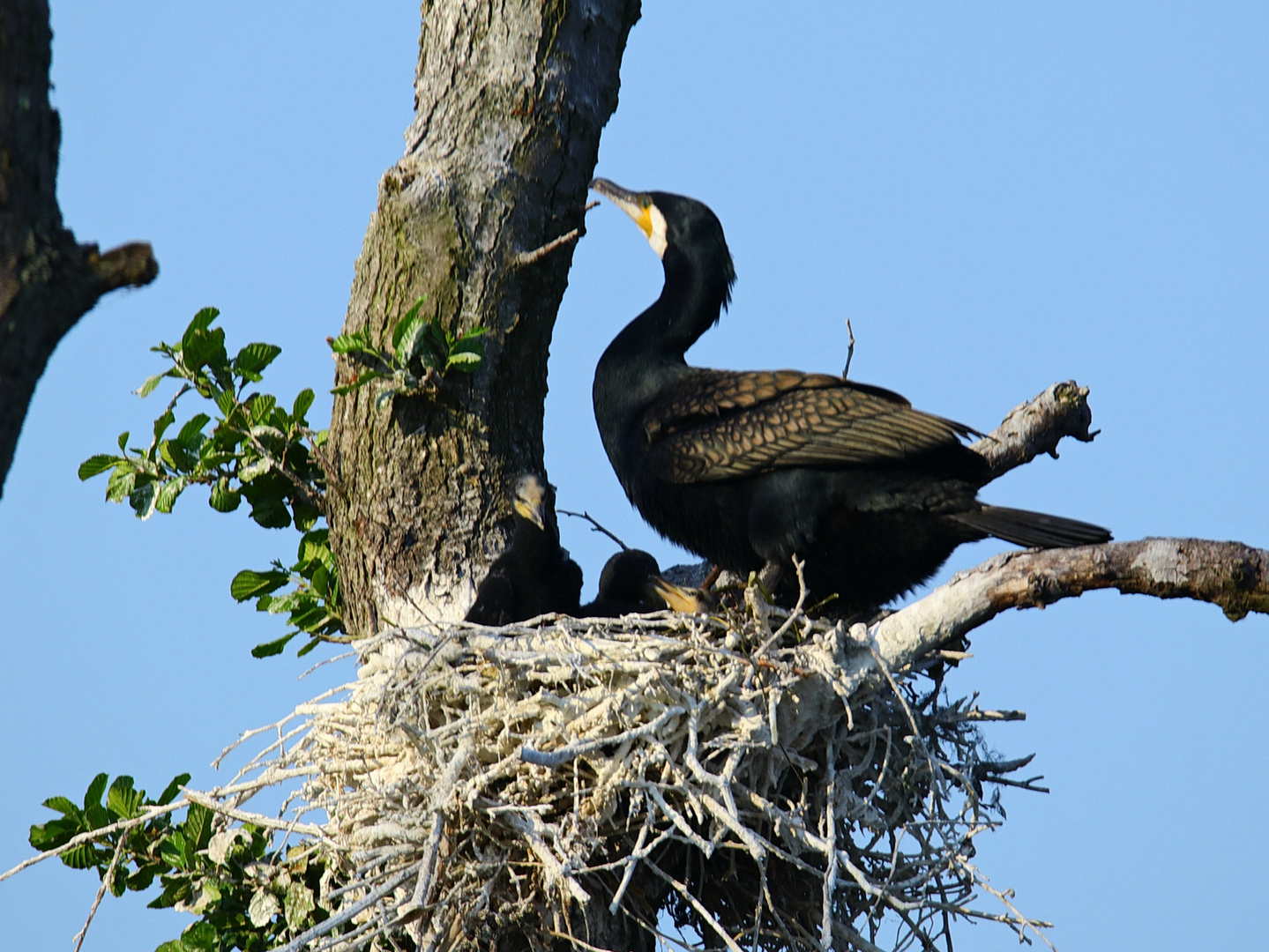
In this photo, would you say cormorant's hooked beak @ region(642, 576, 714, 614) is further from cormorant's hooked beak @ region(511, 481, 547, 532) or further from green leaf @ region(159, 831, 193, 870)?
green leaf @ region(159, 831, 193, 870)

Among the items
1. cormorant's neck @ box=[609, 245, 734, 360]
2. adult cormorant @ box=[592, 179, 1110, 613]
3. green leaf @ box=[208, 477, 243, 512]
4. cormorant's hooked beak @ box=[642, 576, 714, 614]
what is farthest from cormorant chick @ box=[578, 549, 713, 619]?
green leaf @ box=[208, 477, 243, 512]

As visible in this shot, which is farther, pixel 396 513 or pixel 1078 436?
pixel 1078 436

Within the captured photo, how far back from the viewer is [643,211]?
594cm

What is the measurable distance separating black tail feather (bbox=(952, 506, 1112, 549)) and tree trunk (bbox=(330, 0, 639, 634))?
64.2 inches

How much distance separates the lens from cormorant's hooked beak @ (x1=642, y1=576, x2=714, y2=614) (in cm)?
485

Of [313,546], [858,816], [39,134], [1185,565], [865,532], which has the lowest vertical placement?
[858,816]

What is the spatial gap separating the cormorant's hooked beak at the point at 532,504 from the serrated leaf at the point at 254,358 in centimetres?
102

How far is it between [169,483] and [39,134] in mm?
2609

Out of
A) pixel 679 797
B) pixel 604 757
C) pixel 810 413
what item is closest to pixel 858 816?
pixel 679 797

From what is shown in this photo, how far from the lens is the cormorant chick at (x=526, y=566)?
4227 mm

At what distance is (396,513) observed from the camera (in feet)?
14.2

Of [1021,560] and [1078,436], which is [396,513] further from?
[1078,436]

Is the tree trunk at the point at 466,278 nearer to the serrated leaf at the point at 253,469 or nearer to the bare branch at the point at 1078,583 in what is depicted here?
the serrated leaf at the point at 253,469

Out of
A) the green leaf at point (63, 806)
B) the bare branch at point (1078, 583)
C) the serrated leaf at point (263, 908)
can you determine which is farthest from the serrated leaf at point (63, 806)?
the bare branch at point (1078, 583)
